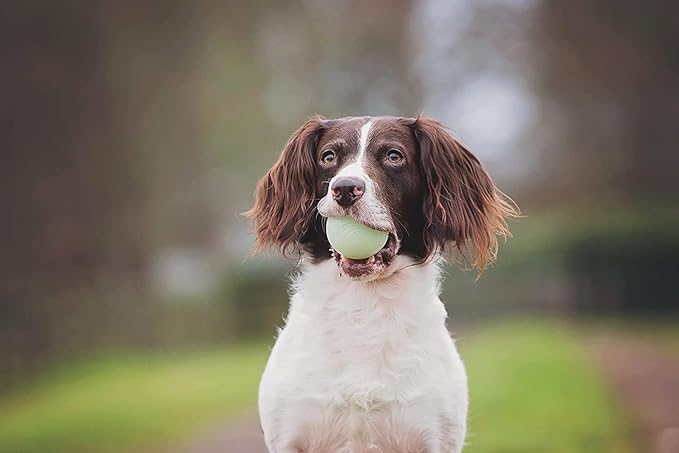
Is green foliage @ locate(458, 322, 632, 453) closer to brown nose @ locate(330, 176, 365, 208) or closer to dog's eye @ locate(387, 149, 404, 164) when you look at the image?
dog's eye @ locate(387, 149, 404, 164)

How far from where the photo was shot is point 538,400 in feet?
40.0

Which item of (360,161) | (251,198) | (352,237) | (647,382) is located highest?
(360,161)

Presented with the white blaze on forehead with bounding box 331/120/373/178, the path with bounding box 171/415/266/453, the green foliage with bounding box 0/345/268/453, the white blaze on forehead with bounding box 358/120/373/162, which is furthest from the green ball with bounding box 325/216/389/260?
the green foliage with bounding box 0/345/268/453

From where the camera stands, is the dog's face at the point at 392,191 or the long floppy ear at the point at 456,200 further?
the long floppy ear at the point at 456,200

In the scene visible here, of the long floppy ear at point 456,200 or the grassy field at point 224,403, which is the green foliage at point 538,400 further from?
the long floppy ear at point 456,200

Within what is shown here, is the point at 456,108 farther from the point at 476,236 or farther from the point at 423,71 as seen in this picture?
the point at 476,236

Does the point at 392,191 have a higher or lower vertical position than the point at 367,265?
higher

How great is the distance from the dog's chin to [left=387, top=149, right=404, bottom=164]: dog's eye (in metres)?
0.35

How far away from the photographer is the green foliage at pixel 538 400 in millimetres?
9562

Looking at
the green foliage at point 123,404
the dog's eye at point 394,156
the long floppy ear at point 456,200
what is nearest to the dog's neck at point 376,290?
the long floppy ear at point 456,200

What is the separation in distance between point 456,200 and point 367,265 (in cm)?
63

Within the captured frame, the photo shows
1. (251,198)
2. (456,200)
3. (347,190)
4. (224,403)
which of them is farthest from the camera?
(251,198)

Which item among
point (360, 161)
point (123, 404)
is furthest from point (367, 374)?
point (123, 404)

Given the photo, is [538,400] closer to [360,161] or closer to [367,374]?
[367,374]
